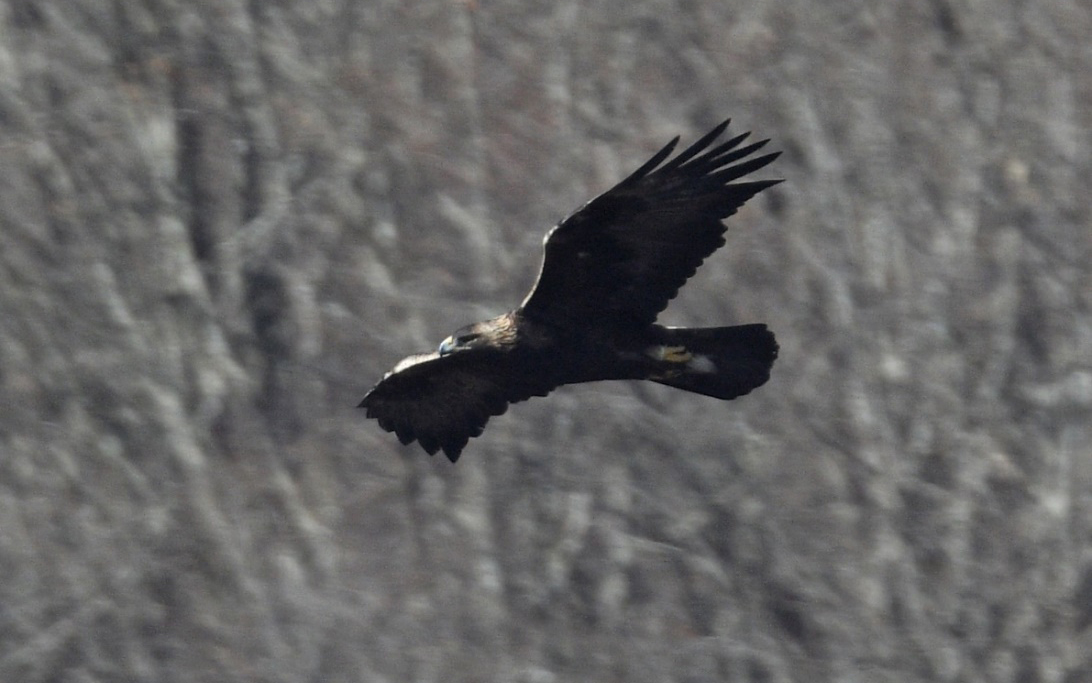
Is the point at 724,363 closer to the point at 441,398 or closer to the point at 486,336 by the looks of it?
the point at 486,336

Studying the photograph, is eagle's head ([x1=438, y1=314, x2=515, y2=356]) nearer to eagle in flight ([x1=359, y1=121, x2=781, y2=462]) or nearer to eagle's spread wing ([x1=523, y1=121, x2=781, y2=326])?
eagle in flight ([x1=359, y1=121, x2=781, y2=462])

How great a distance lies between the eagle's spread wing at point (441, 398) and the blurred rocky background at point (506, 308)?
3.23 metres

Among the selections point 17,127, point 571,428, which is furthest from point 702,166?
point 17,127

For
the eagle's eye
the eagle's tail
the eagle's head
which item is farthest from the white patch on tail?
the eagle's eye

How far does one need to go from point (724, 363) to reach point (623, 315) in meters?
0.62

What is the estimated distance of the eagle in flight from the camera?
943cm

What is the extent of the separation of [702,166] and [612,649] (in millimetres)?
5465

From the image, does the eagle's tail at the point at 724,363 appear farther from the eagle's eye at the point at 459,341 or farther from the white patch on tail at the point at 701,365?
the eagle's eye at the point at 459,341

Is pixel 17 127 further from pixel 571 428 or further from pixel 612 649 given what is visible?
pixel 612 649

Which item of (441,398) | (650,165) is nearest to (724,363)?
(650,165)

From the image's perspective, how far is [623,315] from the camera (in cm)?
988

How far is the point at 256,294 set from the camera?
14836 mm

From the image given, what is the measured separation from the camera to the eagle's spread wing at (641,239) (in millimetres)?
9383

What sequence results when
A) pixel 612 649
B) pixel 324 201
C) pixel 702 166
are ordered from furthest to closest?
pixel 324 201 → pixel 612 649 → pixel 702 166
